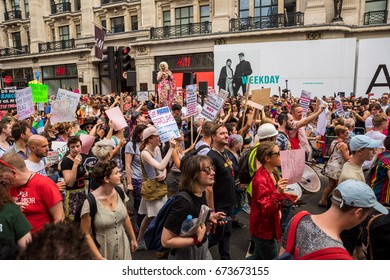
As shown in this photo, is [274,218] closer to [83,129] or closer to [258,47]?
[83,129]

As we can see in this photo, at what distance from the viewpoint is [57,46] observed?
32875 millimetres

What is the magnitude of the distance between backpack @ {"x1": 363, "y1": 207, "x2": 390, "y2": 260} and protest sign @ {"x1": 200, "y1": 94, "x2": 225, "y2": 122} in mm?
4096

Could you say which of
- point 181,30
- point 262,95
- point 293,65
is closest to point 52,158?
point 262,95

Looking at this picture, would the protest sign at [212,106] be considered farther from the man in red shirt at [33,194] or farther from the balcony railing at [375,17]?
the balcony railing at [375,17]

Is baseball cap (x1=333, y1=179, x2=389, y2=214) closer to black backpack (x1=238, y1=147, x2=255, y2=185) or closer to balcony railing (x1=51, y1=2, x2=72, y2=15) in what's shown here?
black backpack (x1=238, y1=147, x2=255, y2=185)

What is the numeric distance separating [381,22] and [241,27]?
30.1ft

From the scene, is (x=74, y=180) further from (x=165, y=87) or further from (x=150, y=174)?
(x=165, y=87)

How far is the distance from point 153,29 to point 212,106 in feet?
72.2

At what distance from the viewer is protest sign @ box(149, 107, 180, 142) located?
14.3 ft

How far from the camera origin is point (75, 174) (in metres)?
3.88

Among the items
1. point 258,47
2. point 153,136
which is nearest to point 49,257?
point 153,136

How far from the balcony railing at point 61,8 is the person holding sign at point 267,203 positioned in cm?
3392

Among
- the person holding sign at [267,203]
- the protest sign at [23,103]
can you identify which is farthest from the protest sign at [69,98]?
the person holding sign at [267,203]

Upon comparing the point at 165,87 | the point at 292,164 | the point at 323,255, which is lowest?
the point at 323,255
